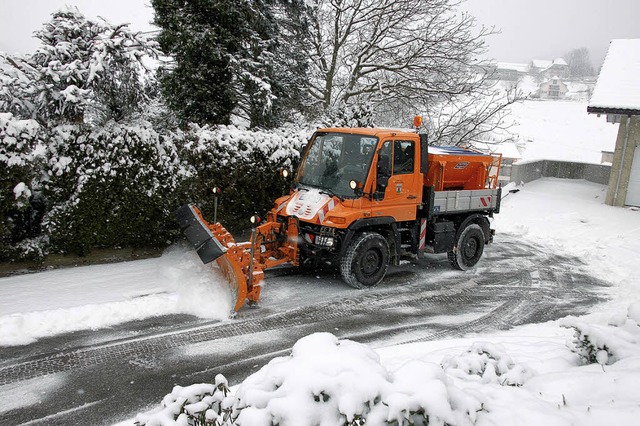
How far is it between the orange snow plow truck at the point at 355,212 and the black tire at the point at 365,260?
0.02 metres

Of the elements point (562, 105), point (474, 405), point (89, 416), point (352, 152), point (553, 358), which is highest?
point (562, 105)

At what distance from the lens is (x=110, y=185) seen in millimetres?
7855

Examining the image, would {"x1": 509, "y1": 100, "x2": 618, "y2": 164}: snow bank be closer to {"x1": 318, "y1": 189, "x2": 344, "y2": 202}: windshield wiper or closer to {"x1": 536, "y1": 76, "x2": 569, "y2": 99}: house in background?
{"x1": 536, "y1": 76, "x2": 569, "y2": 99}: house in background

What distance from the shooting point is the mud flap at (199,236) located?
6078mm

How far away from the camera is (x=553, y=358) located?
462cm

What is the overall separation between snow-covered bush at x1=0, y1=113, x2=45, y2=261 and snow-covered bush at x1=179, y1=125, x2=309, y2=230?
2.41 metres

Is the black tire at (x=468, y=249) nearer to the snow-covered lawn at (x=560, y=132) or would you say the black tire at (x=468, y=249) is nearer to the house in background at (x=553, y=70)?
the snow-covered lawn at (x=560, y=132)

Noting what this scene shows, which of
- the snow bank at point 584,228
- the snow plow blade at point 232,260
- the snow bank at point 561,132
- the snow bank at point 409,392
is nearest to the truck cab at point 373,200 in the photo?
the snow plow blade at point 232,260

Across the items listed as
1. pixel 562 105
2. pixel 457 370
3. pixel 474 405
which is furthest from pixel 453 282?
pixel 562 105

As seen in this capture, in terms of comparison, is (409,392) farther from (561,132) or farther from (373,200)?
(561,132)

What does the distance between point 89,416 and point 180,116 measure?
837 centimetres

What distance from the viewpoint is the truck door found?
7629mm

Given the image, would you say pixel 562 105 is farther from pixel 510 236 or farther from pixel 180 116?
pixel 180 116

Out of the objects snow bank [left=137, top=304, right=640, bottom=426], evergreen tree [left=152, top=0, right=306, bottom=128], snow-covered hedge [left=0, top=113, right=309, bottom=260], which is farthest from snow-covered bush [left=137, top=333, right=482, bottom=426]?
evergreen tree [left=152, top=0, right=306, bottom=128]
